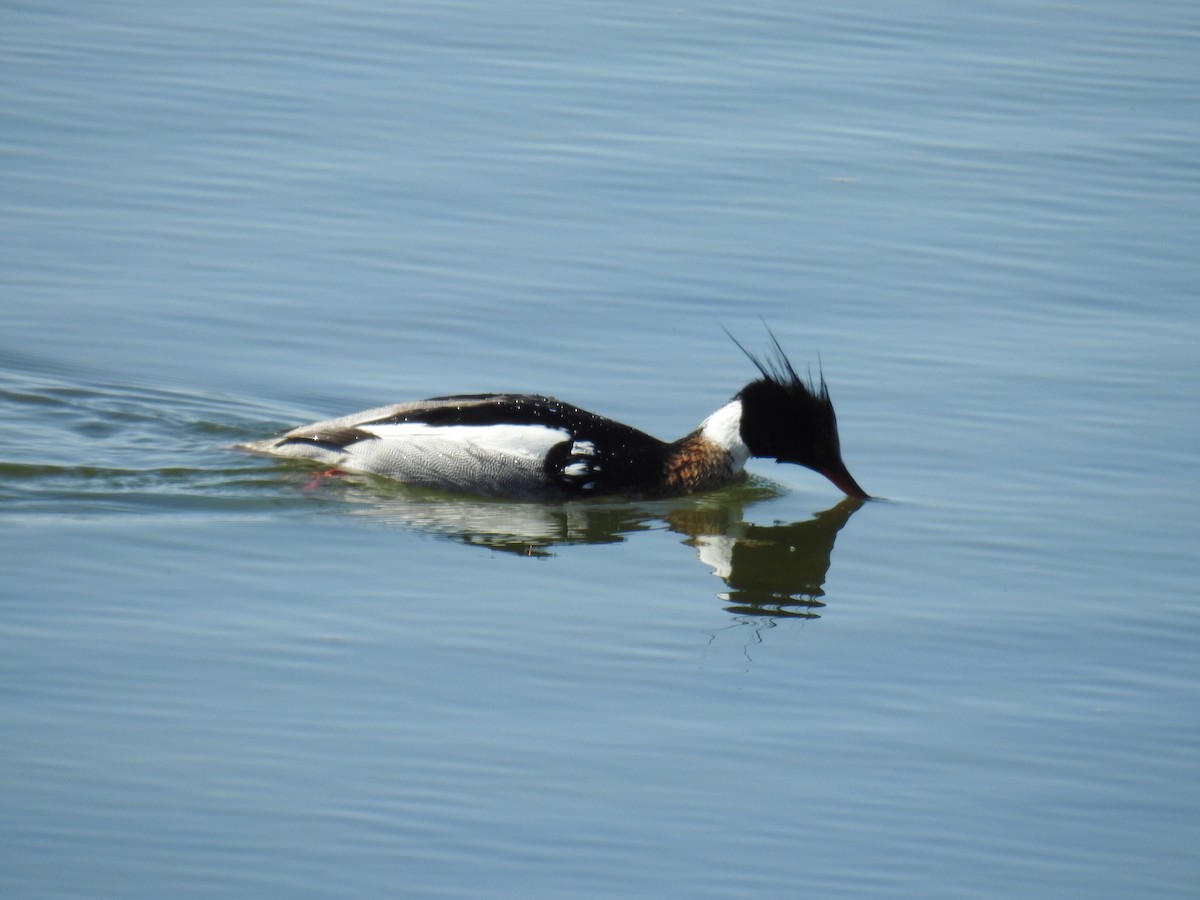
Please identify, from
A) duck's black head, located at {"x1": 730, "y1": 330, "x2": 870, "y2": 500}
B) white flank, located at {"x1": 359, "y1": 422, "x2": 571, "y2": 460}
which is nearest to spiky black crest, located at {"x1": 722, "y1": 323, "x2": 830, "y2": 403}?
duck's black head, located at {"x1": 730, "y1": 330, "x2": 870, "y2": 500}

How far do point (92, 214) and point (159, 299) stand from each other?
63.3 inches

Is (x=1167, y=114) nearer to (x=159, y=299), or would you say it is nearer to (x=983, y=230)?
(x=983, y=230)

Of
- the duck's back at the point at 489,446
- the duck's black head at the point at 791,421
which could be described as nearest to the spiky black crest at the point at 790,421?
the duck's black head at the point at 791,421

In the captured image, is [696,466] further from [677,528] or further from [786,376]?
[786,376]

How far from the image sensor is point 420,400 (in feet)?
36.1

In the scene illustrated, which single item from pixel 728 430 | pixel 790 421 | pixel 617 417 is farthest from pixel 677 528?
pixel 617 417

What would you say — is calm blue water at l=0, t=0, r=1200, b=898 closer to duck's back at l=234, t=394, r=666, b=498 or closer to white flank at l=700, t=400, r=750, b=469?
duck's back at l=234, t=394, r=666, b=498

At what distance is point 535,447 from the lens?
10484 mm

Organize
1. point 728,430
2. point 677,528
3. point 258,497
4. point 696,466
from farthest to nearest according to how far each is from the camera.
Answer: point 728,430 < point 696,466 < point 677,528 < point 258,497

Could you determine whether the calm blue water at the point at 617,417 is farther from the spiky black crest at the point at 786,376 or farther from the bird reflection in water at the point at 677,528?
the spiky black crest at the point at 786,376

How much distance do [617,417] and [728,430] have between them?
28.5 inches

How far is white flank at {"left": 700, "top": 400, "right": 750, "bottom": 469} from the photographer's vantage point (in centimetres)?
1095

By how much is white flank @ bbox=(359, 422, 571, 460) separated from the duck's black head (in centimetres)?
122

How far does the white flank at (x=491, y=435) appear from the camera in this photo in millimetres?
10422
